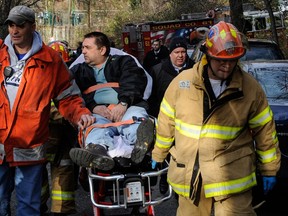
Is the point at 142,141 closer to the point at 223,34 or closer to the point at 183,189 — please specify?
the point at 183,189

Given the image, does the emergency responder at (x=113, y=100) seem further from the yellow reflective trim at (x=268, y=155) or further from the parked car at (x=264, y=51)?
the parked car at (x=264, y=51)

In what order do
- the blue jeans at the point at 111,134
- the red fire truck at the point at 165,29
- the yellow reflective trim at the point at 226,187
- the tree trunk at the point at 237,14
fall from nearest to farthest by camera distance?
the yellow reflective trim at the point at 226,187, the blue jeans at the point at 111,134, the tree trunk at the point at 237,14, the red fire truck at the point at 165,29

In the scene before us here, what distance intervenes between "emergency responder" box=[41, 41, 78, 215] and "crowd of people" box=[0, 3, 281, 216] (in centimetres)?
25

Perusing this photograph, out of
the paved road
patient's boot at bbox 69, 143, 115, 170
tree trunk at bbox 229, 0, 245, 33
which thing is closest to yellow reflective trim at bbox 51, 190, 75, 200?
the paved road

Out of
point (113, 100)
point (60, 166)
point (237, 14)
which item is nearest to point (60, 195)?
point (60, 166)

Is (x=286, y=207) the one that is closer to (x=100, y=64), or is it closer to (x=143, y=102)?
(x=143, y=102)

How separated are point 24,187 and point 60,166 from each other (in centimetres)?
148

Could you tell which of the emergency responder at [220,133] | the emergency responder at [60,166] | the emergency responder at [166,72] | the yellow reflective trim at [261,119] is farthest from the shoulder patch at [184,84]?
the emergency responder at [166,72]

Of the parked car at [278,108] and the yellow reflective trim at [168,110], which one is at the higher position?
the yellow reflective trim at [168,110]

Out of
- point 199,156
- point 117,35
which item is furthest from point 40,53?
point 117,35

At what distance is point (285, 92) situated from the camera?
7270 mm

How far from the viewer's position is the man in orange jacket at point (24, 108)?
4.69m

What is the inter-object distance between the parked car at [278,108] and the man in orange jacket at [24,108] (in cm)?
270

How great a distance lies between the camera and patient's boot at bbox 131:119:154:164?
4.79 m
